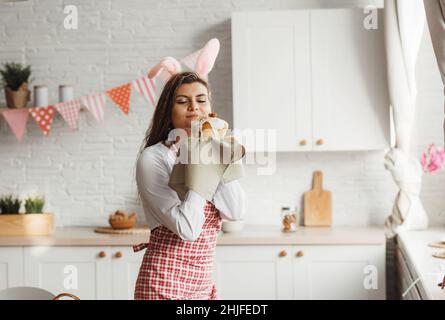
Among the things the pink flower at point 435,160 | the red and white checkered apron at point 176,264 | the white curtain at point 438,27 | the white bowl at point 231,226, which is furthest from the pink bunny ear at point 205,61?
the white bowl at point 231,226

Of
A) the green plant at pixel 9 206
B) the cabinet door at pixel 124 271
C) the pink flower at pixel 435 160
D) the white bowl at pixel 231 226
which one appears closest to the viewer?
the pink flower at pixel 435 160

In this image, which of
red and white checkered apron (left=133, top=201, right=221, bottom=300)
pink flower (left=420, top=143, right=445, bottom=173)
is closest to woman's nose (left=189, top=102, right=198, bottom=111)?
red and white checkered apron (left=133, top=201, right=221, bottom=300)

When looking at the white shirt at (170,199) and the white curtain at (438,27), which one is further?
the white curtain at (438,27)

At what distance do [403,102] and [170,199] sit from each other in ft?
7.75

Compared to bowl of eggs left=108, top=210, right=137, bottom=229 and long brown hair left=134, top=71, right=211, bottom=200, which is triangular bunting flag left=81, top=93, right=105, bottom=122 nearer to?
bowl of eggs left=108, top=210, right=137, bottom=229

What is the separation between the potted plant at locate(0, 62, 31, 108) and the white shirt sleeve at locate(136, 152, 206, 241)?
262 cm

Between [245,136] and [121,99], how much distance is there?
78 centimetres

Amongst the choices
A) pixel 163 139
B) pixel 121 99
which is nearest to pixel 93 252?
pixel 121 99

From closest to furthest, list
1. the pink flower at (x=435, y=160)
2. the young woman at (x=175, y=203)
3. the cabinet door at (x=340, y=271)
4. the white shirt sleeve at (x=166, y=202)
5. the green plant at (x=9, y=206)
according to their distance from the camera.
Result: the white shirt sleeve at (x=166, y=202) < the young woman at (x=175, y=203) < the pink flower at (x=435, y=160) < the cabinet door at (x=340, y=271) < the green plant at (x=9, y=206)

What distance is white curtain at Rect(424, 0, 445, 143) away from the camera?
222 centimetres

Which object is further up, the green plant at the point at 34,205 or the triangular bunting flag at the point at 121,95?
the triangular bunting flag at the point at 121,95

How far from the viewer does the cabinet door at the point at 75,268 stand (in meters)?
4.02

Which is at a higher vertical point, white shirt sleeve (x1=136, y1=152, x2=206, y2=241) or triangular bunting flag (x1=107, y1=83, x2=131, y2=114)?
triangular bunting flag (x1=107, y1=83, x2=131, y2=114)

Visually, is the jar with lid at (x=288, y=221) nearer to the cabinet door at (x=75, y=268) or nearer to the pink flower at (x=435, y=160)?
the pink flower at (x=435, y=160)
